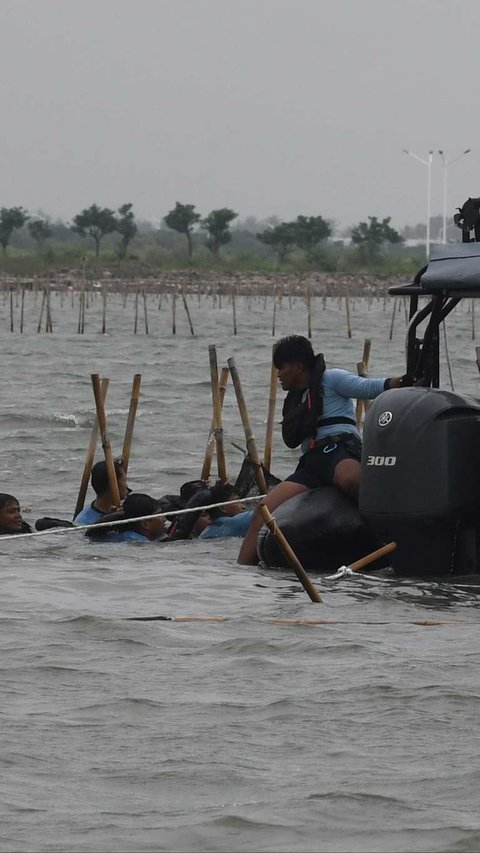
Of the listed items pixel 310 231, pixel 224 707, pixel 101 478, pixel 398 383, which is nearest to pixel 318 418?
pixel 398 383

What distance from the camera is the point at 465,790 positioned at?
5309 mm

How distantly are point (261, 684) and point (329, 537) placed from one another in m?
3.30

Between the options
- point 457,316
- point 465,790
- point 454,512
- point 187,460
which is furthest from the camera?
point 457,316

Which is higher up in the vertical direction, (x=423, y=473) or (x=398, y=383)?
(x=398, y=383)

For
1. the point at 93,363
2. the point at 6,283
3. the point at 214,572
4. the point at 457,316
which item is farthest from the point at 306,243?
the point at 214,572

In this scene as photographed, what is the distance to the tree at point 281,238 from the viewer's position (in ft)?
399

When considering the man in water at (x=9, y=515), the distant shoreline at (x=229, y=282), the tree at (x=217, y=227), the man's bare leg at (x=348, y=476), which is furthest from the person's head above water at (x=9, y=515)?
the tree at (x=217, y=227)

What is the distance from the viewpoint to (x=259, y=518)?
10492mm

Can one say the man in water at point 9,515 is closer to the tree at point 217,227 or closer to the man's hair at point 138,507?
the man's hair at point 138,507

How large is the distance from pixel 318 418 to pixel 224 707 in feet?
12.9

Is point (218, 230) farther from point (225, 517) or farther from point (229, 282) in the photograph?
point (225, 517)

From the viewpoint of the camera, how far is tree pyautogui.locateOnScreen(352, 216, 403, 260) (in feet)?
394

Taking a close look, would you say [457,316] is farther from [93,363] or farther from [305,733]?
[305,733]

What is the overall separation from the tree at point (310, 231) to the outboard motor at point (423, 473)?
363ft
